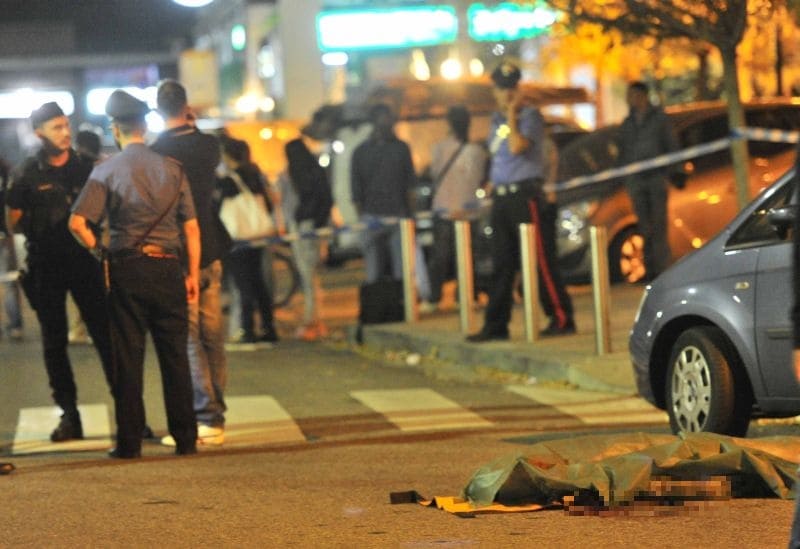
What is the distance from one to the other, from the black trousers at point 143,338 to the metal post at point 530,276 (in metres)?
4.24

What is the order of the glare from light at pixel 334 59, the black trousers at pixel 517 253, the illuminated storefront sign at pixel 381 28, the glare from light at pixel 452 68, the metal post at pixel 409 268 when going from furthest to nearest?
the glare from light at pixel 334 59 → the illuminated storefront sign at pixel 381 28 → the glare from light at pixel 452 68 → the metal post at pixel 409 268 → the black trousers at pixel 517 253

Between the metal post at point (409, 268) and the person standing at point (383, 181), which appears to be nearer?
the metal post at point (409, 268)

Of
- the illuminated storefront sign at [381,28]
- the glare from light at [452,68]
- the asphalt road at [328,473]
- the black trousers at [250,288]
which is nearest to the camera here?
the asphalt road at [328,473]

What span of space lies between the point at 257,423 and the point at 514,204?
322cm

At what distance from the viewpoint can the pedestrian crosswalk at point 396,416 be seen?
10.1 m

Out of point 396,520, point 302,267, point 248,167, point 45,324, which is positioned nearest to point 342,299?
point 302,267

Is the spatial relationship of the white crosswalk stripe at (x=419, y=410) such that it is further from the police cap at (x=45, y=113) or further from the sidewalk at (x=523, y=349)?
the police cap at (x=45, y=113)

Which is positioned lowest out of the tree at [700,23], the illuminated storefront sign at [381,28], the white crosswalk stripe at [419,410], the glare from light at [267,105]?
the white crosswalk stripe at [419,410]

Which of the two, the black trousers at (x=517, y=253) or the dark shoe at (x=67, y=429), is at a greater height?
the black trousers at (x=517, y=253)

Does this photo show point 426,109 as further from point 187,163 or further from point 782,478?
point 782,478

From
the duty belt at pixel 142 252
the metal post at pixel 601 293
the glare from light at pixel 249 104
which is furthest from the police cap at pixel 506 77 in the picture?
the glare from light at pixel 249 104

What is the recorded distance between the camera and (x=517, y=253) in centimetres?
1321

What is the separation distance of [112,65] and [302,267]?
4979 cm

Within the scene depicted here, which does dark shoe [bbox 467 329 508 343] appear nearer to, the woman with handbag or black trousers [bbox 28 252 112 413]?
the woman with handbag
